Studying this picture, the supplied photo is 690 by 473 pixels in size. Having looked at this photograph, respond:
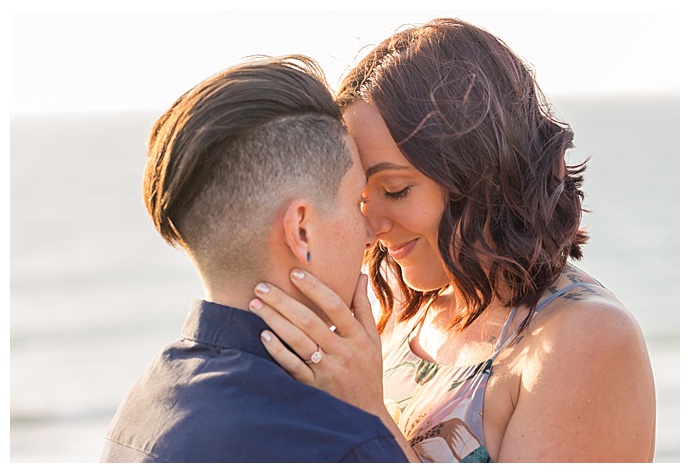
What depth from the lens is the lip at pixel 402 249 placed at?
3.32 metres

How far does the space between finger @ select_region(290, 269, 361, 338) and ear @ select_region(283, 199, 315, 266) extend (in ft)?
0.19

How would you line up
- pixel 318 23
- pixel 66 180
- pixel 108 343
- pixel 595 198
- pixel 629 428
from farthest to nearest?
pixel 66 180 → pixel 595 198 → pixel 108 343 → pixel 318 23 → pixel 629 428

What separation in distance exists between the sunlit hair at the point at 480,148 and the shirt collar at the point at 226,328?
0.95 metres

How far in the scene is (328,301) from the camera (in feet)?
8.64

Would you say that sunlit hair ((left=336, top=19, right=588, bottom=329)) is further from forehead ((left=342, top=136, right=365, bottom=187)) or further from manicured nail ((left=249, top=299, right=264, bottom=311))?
manicured nail ((left=249, top=299, right=264, bottom=311))

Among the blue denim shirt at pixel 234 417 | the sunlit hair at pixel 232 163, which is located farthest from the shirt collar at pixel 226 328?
the sunlit hair at pixel 232 163

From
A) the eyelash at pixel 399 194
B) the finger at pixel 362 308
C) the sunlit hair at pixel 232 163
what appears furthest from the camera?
the eyelash at pixel 399 194

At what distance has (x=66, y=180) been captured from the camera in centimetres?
3631

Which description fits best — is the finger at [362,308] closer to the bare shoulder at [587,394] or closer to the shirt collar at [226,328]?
the shirt collar at [226,328]

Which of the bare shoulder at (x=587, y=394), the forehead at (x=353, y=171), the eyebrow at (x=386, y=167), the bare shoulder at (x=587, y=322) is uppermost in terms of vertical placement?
the forehead at (x=353, y=171)

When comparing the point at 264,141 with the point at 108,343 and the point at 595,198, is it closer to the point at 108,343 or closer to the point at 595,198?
the point at 108,343

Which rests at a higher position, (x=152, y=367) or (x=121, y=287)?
(x=152, y=367)
